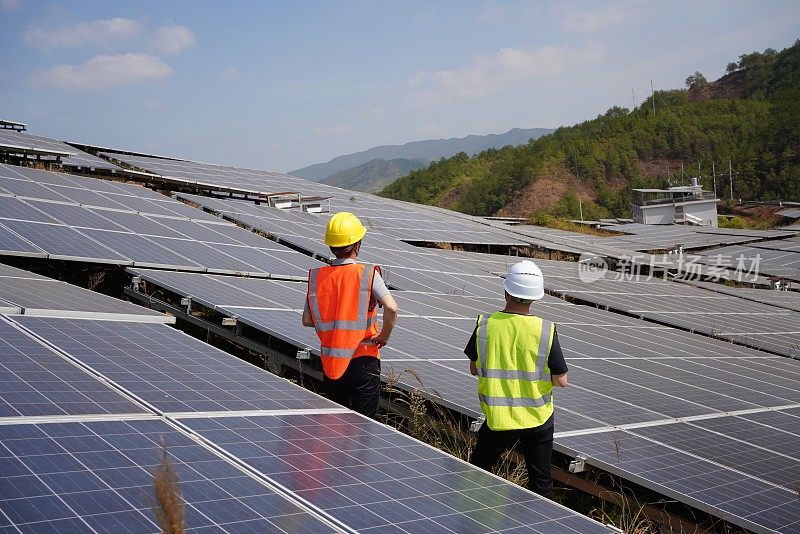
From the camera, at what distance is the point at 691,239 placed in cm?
3956

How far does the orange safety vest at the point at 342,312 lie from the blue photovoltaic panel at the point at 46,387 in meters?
1.86

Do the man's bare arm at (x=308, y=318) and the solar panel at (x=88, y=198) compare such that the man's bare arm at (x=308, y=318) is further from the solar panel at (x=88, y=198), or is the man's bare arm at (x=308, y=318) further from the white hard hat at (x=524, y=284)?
the solar panel at (x=88, y=198)

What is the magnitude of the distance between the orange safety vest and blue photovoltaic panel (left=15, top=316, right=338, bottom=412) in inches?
19.3

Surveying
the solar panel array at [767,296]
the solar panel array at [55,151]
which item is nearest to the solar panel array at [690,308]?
the solar panel array at [767,296]

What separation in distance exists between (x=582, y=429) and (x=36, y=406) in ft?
13.8

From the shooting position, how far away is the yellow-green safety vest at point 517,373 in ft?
17.8

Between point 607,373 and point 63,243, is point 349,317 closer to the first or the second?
point 607,373

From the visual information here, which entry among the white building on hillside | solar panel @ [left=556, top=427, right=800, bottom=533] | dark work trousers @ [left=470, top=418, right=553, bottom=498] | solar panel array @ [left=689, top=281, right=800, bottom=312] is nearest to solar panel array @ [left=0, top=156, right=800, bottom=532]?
solar panel @ [left=556, top=427, right=800, bottom=533]

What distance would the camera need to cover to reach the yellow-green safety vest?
544 cm

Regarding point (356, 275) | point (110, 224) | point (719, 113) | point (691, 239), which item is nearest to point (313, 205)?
→ point (110, 224)

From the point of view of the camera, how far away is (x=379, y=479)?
416cm

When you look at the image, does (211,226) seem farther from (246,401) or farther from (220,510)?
(220,510)

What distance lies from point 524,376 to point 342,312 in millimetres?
1527

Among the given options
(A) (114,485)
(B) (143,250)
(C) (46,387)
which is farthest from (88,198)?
(A) (114,485)
